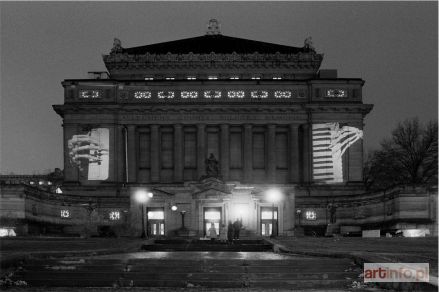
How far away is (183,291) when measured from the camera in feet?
85.9

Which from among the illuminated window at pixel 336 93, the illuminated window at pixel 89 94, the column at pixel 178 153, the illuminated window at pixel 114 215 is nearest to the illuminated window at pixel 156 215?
the illuminated window at pixel 114 215

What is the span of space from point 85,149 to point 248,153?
20.5 metres

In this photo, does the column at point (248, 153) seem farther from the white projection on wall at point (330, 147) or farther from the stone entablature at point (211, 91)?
the white projection on wall at point (330, 147)

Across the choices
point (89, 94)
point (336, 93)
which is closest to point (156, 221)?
point (89, 94)

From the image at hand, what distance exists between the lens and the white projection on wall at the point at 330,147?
104625 millimetres

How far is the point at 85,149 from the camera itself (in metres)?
107

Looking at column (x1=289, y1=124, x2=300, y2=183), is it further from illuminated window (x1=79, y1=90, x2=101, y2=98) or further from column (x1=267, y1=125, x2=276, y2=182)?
illuminated window (x1=79, y1=90, x2=101, y2=98)

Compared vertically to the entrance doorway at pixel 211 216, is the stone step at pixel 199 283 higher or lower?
lower

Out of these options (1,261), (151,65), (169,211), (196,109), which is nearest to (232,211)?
(169,211)

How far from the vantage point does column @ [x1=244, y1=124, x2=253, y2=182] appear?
356ft

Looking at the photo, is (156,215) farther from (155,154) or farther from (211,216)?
(155,154)

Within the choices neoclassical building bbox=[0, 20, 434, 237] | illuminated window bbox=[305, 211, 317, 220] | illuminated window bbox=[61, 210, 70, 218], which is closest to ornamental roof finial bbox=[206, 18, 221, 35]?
neoclassical building bbox=[0, 20, 434, 237]

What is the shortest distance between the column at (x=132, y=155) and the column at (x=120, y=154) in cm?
77

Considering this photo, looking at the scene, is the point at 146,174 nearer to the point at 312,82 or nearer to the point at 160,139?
the point at 160,139
